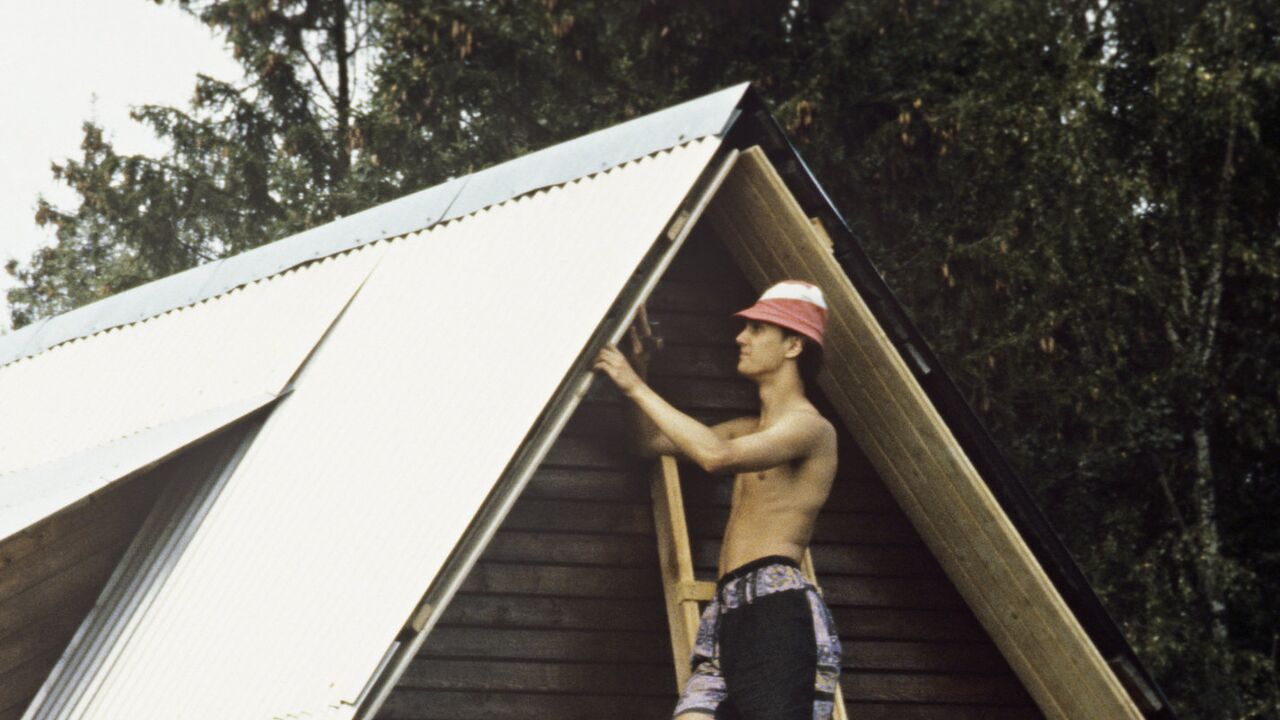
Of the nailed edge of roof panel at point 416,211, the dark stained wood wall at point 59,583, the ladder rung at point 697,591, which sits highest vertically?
the nailed edge of roof panel at point 416,211

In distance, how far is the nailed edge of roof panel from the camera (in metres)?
5.45

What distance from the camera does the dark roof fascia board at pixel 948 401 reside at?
5633 mm

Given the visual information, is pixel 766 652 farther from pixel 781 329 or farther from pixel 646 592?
pixel 646 592

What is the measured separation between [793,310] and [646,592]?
1648 millimetres

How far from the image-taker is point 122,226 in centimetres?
2300

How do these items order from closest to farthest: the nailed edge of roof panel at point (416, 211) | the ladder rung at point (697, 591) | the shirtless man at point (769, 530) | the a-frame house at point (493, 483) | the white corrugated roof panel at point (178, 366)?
the a-frame house at point (493, 483) < the shirtless man at point (769, 530) < the ladder rung at point (697, 591) < the nailed edge of roof panel at point (416, 211) < the white corrugated roof panel at point (178, 366)

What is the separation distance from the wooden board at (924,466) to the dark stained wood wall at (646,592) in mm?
167

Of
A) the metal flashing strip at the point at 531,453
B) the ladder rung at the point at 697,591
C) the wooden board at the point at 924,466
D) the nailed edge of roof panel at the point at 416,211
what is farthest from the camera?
the wooden board at the point at 924,466

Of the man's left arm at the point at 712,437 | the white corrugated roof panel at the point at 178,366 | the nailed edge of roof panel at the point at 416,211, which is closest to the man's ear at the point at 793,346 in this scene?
the man's left arm at the point at 712,437

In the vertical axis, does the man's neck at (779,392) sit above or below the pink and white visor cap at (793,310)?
below

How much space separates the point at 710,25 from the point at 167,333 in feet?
42.1

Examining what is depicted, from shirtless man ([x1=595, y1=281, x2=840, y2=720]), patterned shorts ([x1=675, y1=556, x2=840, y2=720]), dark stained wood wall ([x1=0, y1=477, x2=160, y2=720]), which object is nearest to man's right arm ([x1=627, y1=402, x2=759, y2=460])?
shirtless man ([x1=595, y1=281, x2=840, y2=720])

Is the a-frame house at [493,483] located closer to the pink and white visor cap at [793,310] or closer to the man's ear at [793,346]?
the pink and white visor cap at [793,310]

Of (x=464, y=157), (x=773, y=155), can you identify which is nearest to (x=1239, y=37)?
(x=464, y=157)
